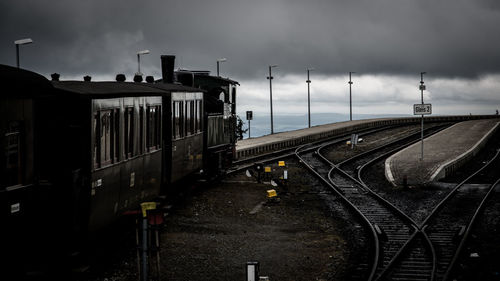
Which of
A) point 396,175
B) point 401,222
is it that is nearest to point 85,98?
point 401,222

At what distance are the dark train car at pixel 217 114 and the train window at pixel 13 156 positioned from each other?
12222 millimetres

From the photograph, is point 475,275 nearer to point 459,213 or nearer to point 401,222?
point 401,222

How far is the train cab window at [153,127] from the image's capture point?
14.3m

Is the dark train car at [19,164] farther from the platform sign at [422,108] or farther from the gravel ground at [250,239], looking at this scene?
the platform sign at [422,108]

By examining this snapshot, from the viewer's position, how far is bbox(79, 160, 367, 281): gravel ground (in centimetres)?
1132

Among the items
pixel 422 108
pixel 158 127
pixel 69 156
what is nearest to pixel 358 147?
pixel 422 108

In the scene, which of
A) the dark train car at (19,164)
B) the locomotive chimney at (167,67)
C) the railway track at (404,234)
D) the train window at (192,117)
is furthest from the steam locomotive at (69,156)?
the locomotive chimney at (167,67)

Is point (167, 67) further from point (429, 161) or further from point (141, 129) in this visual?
point (429, 161)

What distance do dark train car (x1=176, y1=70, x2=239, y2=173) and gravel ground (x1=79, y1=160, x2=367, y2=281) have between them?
2.02m

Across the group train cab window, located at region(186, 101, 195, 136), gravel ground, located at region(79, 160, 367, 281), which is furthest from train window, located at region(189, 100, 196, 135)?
gravel ground, located at region(79, 160, 367, 281)

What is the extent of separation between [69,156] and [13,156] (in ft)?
3.82

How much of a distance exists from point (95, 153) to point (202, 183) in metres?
11.6

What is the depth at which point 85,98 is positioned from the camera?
1002 cm

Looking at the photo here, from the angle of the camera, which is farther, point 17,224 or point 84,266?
point 84,266
